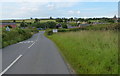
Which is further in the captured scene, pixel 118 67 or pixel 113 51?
pixel 113 51

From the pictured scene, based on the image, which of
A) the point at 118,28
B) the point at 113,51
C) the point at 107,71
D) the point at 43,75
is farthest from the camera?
the point at 118,28

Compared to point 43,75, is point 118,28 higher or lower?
higher

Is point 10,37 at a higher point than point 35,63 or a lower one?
lower

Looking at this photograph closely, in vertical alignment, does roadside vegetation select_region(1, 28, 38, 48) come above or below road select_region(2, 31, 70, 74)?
below

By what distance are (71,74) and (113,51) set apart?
8.76 feet

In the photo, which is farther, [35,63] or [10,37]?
[10,37]

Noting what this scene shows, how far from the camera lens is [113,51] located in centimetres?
1002

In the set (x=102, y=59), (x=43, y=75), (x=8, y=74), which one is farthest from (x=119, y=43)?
(x=8, y=74)

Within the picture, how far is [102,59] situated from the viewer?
9.34 meters

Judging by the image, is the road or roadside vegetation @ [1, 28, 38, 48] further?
roadside vegetation @ [1, 28, 38, 48]

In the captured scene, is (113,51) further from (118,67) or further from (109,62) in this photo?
(118,67)

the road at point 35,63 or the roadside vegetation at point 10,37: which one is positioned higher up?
the road at point 35,63

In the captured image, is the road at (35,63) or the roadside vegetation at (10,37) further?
the roadside vegetation at (10,37)

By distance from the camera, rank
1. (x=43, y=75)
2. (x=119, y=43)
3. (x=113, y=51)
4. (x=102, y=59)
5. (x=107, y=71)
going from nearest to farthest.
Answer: (x=107, y=71) < (x=43, y=75) < (x=102, y=59) < (x=113, y=51) < (x=119, y=43)
